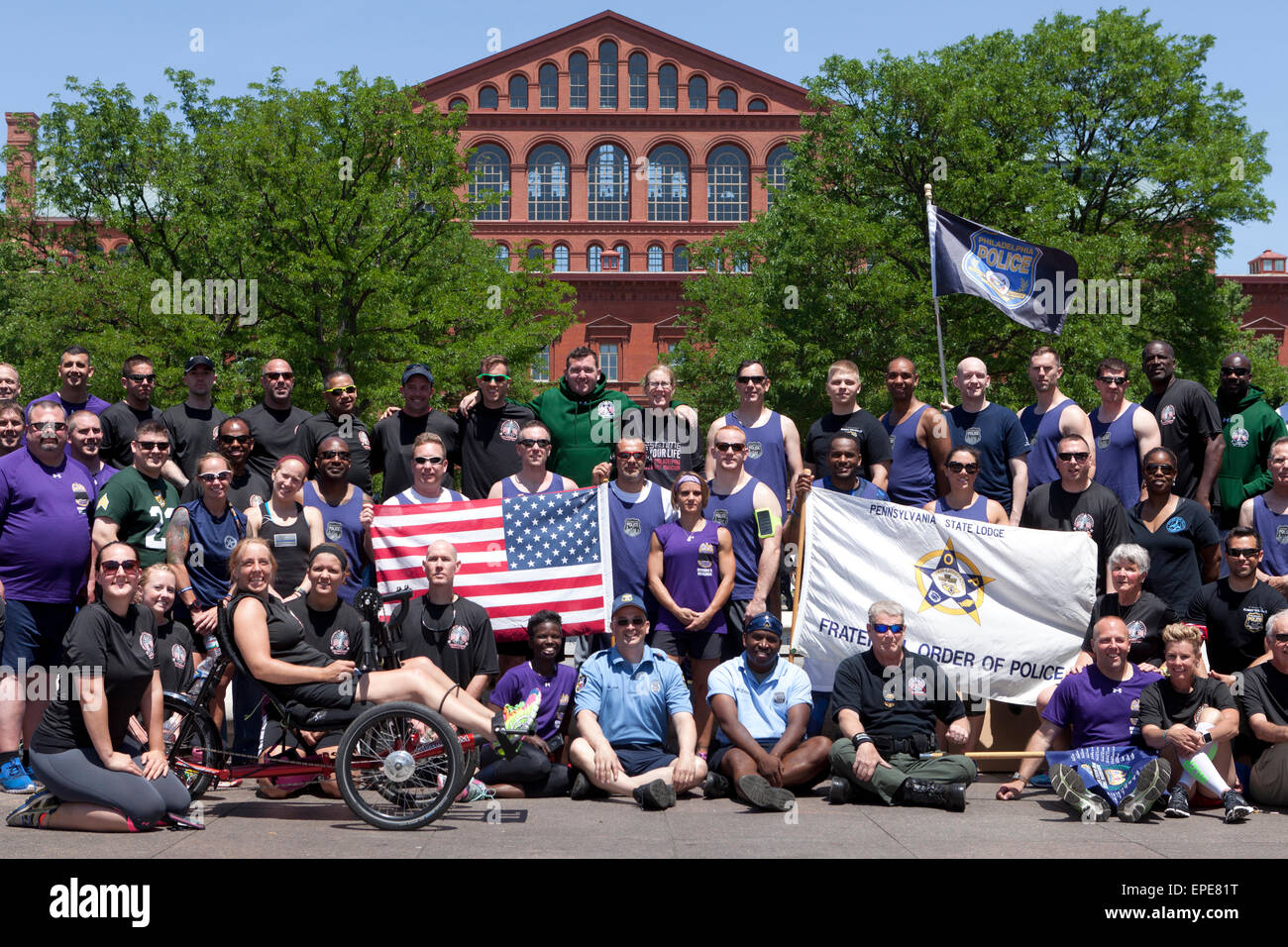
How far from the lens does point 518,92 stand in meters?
76.6

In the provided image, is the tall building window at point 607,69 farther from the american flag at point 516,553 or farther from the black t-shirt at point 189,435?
the american flag at point 516,553

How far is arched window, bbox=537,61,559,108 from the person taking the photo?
251 feet

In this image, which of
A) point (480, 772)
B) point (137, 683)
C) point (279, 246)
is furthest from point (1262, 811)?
point (279, 246)

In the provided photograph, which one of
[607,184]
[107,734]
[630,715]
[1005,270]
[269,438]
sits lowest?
[630,715]

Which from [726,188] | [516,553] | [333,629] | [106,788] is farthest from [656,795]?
[726,188]

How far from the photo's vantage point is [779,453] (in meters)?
11.2

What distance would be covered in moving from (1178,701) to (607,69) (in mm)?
72685

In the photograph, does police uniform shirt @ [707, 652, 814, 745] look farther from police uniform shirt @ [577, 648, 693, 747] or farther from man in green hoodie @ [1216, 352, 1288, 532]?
man in green hoodie @ [1216, 352, 1288, 532]

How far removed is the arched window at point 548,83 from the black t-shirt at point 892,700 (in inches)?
2797

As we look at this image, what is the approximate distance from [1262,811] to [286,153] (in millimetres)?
27285

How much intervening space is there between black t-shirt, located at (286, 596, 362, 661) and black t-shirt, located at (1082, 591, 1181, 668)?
5318mm

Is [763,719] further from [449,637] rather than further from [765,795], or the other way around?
[449,637]

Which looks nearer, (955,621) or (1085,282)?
(955,621)
